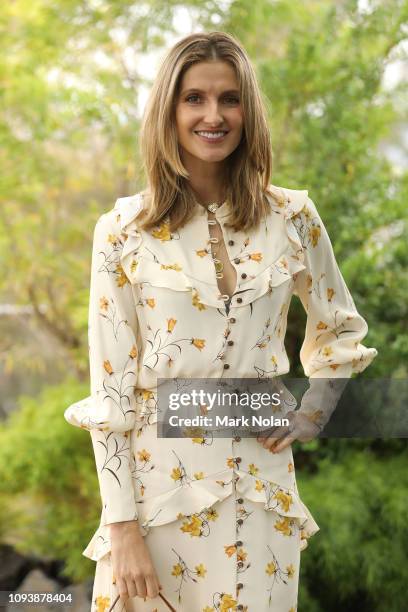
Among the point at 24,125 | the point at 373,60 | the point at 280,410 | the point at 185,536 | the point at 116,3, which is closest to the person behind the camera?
the point at 185,536

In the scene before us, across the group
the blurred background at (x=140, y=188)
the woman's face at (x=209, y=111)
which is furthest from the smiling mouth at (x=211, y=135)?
the blurred background at (x=140, y=188)

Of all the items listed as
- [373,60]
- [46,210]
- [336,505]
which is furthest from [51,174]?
[336,505]

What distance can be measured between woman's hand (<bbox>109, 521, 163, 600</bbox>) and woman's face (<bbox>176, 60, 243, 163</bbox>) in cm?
68

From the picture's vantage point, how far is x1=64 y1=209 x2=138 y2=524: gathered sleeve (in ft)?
4.73

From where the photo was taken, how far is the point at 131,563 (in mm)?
1412

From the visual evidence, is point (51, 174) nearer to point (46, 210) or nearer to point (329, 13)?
point (46, 210)

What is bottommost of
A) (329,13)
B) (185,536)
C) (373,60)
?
(185,536)

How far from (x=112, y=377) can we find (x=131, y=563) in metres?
0.32

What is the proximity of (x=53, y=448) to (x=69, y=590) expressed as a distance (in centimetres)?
61

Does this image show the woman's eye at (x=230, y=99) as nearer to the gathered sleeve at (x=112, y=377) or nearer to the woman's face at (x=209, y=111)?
the woman's face at (x=209, y=111)

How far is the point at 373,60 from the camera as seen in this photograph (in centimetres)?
352

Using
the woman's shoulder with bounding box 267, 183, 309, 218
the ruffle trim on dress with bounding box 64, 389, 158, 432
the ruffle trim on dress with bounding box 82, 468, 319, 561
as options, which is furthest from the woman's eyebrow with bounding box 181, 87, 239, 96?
the ruffle trim on dress with bounding box 82, 468, 319, 561

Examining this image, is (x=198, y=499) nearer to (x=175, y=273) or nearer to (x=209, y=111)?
(x=175, y=273)

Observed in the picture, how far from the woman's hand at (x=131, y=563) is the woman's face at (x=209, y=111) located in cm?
68
